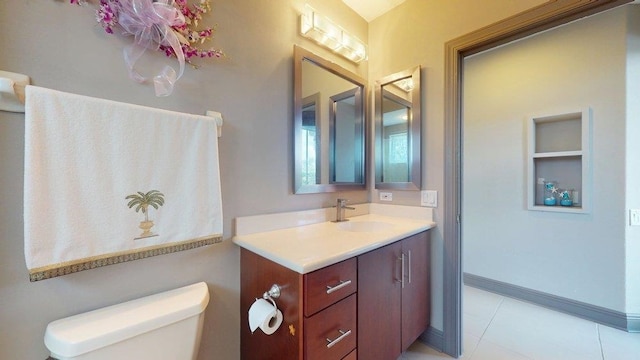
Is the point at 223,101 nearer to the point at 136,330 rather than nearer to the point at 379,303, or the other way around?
the point at 136,330

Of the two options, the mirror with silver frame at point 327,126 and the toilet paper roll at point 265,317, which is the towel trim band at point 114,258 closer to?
the toilet paper roll at point 265,317

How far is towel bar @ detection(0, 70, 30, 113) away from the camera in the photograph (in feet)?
2.29

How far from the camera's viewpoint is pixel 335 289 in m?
0.95

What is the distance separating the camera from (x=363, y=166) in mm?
1951

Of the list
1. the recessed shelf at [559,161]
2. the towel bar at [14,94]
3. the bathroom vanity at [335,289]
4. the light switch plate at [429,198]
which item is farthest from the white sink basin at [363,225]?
the recessed shelf at [559,161]

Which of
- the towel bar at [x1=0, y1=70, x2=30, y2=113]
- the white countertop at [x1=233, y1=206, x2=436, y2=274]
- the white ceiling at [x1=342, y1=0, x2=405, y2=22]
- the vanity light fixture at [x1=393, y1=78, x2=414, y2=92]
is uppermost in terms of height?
the white ceiling at [x1=342, y1=0, x2=405, y2=22]

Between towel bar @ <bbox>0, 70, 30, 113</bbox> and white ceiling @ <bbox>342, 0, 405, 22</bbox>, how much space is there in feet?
6.14

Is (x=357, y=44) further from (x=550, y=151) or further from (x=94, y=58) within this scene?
(x=550, y=151)

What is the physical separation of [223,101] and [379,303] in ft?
4.20

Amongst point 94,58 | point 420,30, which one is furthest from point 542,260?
point 94,58

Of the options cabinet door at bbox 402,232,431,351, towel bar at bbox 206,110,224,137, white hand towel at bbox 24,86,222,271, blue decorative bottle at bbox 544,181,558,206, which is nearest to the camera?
white hand towel at bbox 24,86,222,271

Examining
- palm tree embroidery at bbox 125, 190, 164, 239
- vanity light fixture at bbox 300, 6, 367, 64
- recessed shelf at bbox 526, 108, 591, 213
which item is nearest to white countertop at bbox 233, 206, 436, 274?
palm tree embroidery at bbox 125, 190, 164, 239

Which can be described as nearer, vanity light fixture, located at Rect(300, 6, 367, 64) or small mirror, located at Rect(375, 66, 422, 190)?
vanity light fixture, located at Rect(300, 6, 367, 64)

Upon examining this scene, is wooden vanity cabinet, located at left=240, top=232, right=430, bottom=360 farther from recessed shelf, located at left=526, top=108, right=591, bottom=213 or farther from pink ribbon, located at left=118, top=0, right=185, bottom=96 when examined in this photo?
recessed shelf, located at left=526, top=108, right=591, bottom=213
